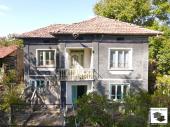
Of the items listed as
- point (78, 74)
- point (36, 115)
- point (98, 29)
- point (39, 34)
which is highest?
point (98, 29)

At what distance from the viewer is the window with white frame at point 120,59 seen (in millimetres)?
23781

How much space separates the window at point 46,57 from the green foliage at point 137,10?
1148cm

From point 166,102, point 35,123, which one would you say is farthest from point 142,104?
point 35,123

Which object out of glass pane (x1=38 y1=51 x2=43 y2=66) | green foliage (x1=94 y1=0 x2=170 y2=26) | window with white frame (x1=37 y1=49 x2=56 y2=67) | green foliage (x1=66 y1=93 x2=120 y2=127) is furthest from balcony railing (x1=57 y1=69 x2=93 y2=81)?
green foliage (x1=94 y1=0 x2=170 y2=26)

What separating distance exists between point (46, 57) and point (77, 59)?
2856 mm

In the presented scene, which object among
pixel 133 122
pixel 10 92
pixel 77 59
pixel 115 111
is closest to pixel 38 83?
pixel 77 59

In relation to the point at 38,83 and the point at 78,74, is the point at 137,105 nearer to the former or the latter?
the point at 78,74

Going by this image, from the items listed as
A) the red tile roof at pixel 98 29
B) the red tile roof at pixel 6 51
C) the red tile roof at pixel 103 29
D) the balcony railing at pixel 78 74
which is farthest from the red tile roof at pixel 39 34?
the red tile roof at pixel 6 51

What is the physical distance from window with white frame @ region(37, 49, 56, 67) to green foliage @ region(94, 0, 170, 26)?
37.6 ft

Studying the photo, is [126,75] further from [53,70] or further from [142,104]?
[142,104]

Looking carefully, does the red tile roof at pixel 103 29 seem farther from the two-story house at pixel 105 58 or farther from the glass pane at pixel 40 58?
the glass pane at pixel 40 58

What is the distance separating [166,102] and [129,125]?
2688mm

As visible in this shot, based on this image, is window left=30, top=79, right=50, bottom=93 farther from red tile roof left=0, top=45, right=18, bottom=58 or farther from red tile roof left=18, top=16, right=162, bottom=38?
red tile roof left=0, top=45, right=18, bottom=58

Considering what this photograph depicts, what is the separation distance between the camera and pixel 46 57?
2628 cm
